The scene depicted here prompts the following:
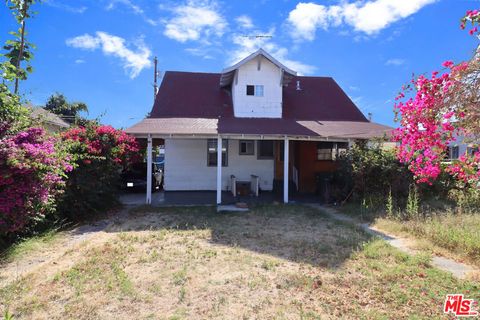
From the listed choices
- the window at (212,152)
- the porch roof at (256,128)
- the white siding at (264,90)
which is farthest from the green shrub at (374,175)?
the window at (212,152)

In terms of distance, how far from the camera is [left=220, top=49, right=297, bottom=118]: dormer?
1375cm

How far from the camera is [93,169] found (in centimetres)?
942

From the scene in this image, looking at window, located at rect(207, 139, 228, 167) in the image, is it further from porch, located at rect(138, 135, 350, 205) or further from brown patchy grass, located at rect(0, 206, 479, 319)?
brown patchy grass, located at rect(0, 206, 479, 319)

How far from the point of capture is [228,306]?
13.4 feet

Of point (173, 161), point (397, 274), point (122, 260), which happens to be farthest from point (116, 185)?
point (397, 274)

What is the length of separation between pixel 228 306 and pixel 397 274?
9.50 feet

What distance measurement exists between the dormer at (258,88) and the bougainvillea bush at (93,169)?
17.4 feet

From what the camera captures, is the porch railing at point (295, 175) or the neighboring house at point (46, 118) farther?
the porch railing at point (295, 175)

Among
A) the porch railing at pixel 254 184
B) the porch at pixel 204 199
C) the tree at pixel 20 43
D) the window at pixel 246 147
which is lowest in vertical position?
the porch at pixel 204 199

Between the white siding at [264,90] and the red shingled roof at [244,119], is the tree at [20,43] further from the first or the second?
the white siding at [264,90]

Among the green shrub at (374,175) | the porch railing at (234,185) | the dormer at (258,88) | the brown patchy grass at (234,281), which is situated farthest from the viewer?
the dormer at (258,88)

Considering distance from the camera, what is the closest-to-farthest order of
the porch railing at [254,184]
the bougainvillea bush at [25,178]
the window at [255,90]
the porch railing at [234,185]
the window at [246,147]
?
the bougainvillea bush at [25,178] → the porch railing at [234,185] → the porch railing at [254,184] → the window at [255,90] → the window at [246,147]

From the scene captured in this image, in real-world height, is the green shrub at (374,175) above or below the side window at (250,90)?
below

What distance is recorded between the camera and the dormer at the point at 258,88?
13750 mm
